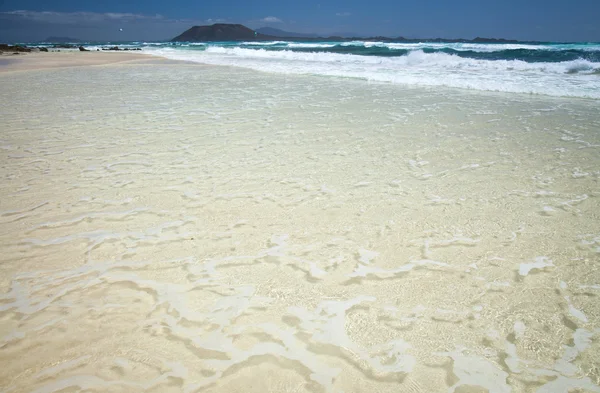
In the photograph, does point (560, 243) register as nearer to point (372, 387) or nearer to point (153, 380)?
point (372, 387)

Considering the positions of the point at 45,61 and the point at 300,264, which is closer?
the point at 300,264

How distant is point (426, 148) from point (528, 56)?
2384 cm

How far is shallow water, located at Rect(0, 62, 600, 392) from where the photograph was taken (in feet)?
6.00

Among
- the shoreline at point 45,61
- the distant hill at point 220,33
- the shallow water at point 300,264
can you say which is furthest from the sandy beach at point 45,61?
the distant hill at point 220,33

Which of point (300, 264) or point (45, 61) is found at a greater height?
point (45, 61)

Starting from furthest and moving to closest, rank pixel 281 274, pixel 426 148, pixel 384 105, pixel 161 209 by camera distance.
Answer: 1. pixel 384 105
2. pixel 426 148
3. pixel 161 209
4. pixel 281 274

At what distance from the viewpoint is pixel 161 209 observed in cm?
345

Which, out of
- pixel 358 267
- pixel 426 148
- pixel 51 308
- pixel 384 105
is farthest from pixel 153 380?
pixel 384 105

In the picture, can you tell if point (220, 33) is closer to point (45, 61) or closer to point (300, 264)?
point (45, 61)

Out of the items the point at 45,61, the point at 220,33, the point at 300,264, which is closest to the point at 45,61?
the point at 45,61

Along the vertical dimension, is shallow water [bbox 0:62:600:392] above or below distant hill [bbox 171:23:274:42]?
below

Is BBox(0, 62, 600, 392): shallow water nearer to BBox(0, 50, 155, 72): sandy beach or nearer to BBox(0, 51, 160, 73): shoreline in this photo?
BBox(0, 51, 160, 73): shoreline

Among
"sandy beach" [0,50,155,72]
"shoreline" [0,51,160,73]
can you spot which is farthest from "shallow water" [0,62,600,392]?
"sandy beach" [0,50,155,72]

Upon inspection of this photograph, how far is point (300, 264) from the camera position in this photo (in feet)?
8.64
